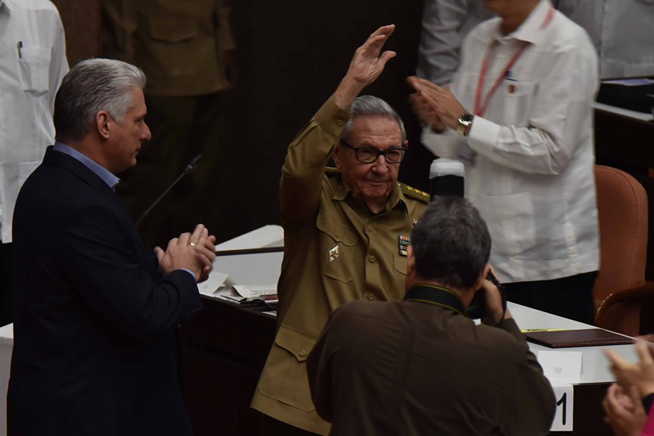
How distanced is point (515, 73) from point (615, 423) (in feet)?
5.10

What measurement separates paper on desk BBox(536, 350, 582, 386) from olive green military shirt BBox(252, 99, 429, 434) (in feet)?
1.35

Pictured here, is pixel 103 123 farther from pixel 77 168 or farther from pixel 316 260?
pixel 316 260

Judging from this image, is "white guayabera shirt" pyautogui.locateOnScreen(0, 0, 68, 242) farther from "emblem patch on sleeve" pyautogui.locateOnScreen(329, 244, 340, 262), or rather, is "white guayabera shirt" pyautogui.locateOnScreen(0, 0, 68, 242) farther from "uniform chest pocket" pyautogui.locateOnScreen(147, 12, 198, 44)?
"emblem patch on sleeve" pyautogui.locateOnScreen(329, 244, 340, 262)

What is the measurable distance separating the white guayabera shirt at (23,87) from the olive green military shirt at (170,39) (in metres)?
0.85

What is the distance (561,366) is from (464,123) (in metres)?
0.90

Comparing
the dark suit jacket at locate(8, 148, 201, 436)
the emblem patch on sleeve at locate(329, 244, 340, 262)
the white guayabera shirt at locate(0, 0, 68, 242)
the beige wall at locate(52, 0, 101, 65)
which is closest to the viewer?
the dark suit jacket at locate(8, 148, 201, 436)

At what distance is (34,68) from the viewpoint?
4082 mm

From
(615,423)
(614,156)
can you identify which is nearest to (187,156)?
(614,156)

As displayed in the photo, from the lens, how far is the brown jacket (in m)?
2.26

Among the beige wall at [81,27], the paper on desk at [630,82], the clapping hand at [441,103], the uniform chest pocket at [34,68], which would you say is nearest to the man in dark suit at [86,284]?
the clapping hand at [441,103]

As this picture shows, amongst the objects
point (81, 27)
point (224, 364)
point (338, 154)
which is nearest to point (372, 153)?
point (338, 154)

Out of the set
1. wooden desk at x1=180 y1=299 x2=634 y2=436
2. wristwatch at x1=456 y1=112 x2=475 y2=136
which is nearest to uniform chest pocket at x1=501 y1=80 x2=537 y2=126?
wristwatch at x1=456 y1=112 x2=475 y2=136

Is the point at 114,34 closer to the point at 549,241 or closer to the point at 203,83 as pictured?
the point at 203,83

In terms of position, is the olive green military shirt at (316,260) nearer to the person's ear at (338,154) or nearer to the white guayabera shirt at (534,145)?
the person's ear at (338,154)
